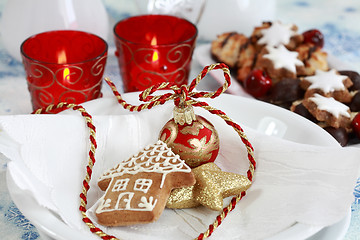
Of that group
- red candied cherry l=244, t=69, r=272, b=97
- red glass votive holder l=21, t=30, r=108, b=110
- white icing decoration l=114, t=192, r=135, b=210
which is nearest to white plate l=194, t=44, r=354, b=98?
red candied cherry l=244, t=69, r=272, b=97

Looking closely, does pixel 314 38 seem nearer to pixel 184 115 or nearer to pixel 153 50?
pixel 153 50

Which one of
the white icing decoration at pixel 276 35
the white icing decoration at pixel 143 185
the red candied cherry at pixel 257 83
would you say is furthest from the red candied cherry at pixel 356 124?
the white icing decoration at pixel 143 185

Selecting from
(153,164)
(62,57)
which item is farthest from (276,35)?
(153,164)

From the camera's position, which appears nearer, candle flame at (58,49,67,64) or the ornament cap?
the ornament cap

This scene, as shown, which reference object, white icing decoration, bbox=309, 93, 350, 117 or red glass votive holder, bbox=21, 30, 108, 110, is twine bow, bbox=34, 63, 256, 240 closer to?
red glass votive holder, bbox=21, 30, 108, 110

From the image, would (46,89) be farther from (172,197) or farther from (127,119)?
(172,197)

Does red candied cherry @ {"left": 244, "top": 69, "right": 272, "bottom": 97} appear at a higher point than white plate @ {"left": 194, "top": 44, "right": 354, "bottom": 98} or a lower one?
higher
